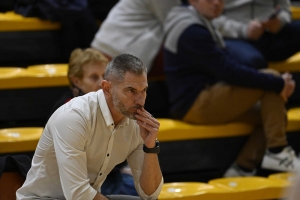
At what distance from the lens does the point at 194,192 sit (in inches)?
114

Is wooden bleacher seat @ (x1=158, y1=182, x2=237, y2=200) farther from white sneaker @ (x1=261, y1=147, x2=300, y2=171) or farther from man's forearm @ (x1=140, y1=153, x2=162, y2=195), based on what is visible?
man's forearm @ (x1=140, y1=153, x2=162, y2=195)

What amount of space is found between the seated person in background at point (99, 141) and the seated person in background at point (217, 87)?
1039 millimetres

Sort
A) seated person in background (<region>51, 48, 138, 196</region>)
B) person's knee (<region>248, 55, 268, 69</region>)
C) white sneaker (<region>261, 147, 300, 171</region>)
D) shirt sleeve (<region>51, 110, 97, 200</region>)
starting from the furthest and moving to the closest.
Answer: person's knee (<region>248, 55, 268, 69</region>) < white sneaker (<region>261, 147, 300, 171</region>) < seated person in background (<region>51, 48, 138, 196</region>) < shirt sleeve (<region>51, 110, 97, 200</region>)

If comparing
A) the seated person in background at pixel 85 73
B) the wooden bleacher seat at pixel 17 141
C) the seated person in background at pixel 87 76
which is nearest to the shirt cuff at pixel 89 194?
the seated person in background at pixel 87 76

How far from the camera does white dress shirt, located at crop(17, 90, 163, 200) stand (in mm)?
2094

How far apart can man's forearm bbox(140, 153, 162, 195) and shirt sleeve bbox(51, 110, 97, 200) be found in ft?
0.65

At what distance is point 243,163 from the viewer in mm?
3336

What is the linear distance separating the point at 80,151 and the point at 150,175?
0.89ft

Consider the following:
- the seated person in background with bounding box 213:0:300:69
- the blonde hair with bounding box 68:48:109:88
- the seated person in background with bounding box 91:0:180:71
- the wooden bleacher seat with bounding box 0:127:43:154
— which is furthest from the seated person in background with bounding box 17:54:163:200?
the seated person in background with bounding box 213:0:300:69

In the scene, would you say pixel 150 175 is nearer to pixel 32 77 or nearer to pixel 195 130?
pixel 195 130

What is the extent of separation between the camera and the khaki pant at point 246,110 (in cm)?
327

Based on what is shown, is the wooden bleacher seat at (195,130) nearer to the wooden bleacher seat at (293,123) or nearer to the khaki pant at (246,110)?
the khaki pant at (246,110)

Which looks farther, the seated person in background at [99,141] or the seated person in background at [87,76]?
the seated person in background at [87,76]

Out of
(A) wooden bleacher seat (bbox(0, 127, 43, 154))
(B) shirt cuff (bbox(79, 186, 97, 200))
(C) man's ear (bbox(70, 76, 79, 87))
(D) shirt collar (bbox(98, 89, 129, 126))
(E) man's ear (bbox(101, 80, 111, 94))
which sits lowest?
(A) wooden bleacher seat (bbox(0, 127, 43, 154))
